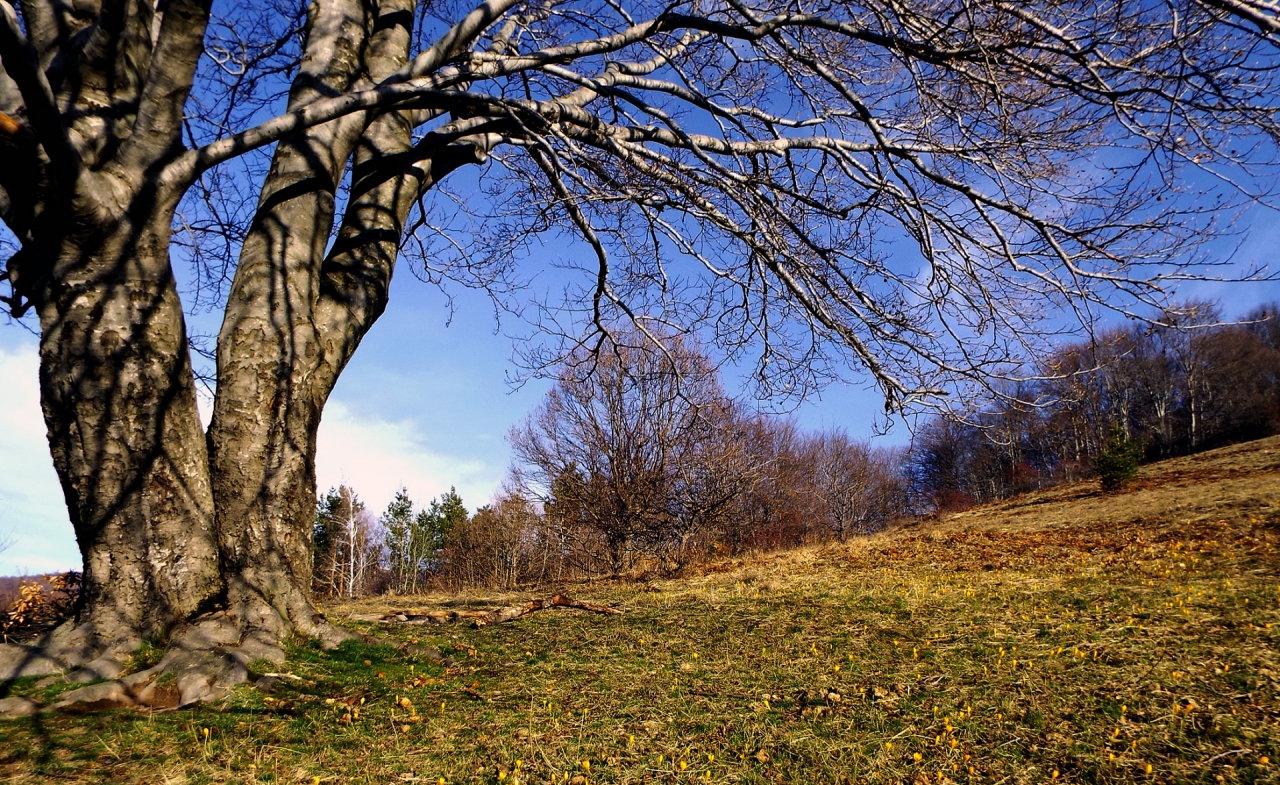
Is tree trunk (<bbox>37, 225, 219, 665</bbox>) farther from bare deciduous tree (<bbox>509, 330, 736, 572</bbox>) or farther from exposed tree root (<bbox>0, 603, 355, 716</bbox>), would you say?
bare deciduous tree (<bbox>509, 330, 736, 572</bbox>)

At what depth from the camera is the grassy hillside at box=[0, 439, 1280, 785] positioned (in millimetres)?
2518

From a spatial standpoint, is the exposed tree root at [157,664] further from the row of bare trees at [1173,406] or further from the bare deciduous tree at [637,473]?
the row of bare trees at [1173,406]

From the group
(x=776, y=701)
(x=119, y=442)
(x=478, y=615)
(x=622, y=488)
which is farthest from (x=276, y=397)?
(x=622, y=488)

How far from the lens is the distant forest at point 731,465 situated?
777 cm

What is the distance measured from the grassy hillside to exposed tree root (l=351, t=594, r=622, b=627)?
231 mm

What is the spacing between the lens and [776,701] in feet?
10.7

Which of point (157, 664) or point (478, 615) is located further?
point (478, 615)

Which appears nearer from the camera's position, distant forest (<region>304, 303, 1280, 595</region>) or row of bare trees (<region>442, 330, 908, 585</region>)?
distant forest (<region>304, 303, 1280, 595</region>)

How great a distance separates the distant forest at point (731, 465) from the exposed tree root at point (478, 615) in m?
2.32

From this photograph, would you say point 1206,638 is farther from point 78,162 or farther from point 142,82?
point 142,82

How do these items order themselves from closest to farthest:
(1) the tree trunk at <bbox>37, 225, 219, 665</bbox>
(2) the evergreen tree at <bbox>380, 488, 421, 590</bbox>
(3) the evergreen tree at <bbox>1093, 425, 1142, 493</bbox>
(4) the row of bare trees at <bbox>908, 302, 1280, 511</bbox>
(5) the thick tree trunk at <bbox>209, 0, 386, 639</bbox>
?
(1) the tree trunk at <bbox>37, 225, 219, 665</bbox>
(5) the thick tree trunk at <bbox>209, 0, 386, 639</bbox>
(3) the evergreen tree at <bbox>1093, 425, 1142, 493</bbox>
(2) the evergreen tree at <bbox>380, 488, 421, 590</bbox>
(4) the row of bare trees at <bbox>908, 302, 1280, 511</bbox>

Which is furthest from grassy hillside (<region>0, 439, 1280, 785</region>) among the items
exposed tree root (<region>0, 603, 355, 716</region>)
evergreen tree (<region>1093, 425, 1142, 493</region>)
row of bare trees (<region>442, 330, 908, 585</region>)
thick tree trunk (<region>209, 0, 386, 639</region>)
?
evergreen tree (<region>1093, 425, 1142, 493</region>)

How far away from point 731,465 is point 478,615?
9996 millimetres

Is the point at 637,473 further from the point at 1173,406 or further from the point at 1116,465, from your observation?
the point at 1173,406
